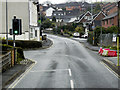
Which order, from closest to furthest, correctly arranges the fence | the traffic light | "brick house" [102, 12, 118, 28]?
the fence → the traffic light → "brick house" [102, 12, 118, 28]

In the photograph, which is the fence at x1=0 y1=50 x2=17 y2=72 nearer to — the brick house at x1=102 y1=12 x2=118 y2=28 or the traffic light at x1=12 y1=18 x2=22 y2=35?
the traffic light at x1=12 y1=18 x2=22 y2=35

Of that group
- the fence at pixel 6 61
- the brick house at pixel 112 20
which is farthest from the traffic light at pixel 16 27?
the brick house at pixel 112 20

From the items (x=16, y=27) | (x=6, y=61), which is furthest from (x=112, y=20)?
(x=6, y=61)

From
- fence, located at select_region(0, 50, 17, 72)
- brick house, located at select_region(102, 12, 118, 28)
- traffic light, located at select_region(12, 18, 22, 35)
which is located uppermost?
brick house, located at select_region(102, 12, 118, 28)

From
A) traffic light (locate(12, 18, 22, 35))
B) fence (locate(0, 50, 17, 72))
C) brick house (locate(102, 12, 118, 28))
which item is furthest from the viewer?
brick house (locate(102, 12, 118, 28))

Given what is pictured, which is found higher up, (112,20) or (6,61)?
(112,20)

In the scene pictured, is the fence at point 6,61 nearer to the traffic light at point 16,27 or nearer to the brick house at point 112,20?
the traffic light at point 16,27

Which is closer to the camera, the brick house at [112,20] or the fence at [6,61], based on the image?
the fence at [6,61]

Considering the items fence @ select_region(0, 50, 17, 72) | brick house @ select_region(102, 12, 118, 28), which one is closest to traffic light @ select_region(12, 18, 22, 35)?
fence @ select_region(0, 50, 17, 72)

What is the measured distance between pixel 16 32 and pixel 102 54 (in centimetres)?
1579

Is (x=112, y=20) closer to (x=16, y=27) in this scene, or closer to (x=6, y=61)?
(x=16, y=27)

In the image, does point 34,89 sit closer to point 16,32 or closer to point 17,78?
point 17,78

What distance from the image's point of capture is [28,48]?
4081 cm

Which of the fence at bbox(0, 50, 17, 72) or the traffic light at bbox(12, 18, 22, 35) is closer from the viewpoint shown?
the fence at bbox(0, 50, 17, 72)
